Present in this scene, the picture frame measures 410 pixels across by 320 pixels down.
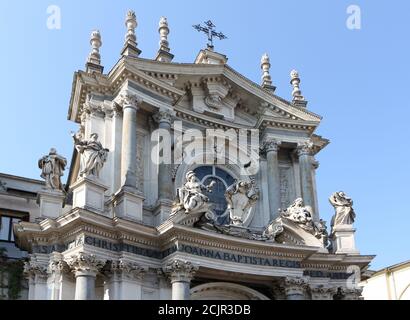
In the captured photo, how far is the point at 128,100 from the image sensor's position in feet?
78.1

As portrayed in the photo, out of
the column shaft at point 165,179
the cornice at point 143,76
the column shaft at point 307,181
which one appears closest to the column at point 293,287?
the column shaft at point 307,181

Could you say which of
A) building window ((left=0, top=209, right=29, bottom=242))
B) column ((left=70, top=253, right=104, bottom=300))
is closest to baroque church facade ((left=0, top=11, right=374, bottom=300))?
column ((left=70, top=253, right=104, bottom=300))

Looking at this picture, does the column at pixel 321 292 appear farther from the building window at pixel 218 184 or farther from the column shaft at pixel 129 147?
the column shaft at pixel 129 147

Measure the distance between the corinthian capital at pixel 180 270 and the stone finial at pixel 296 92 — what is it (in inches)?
434

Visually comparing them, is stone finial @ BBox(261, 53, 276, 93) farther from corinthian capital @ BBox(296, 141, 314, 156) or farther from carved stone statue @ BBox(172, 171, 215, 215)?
carved stone statue @ BBox(172, 171, 215, 215)

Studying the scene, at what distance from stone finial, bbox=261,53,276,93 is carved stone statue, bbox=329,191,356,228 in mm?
6028

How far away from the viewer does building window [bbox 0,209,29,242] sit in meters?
27.5

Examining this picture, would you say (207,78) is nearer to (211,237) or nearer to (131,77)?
(131,77)

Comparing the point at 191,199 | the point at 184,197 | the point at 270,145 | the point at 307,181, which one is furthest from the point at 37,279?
the point at 307,181

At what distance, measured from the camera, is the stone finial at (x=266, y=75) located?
29422mm

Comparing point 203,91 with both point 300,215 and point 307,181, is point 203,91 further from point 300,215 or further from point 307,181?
point 300,215

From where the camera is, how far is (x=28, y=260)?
21.5 metres
